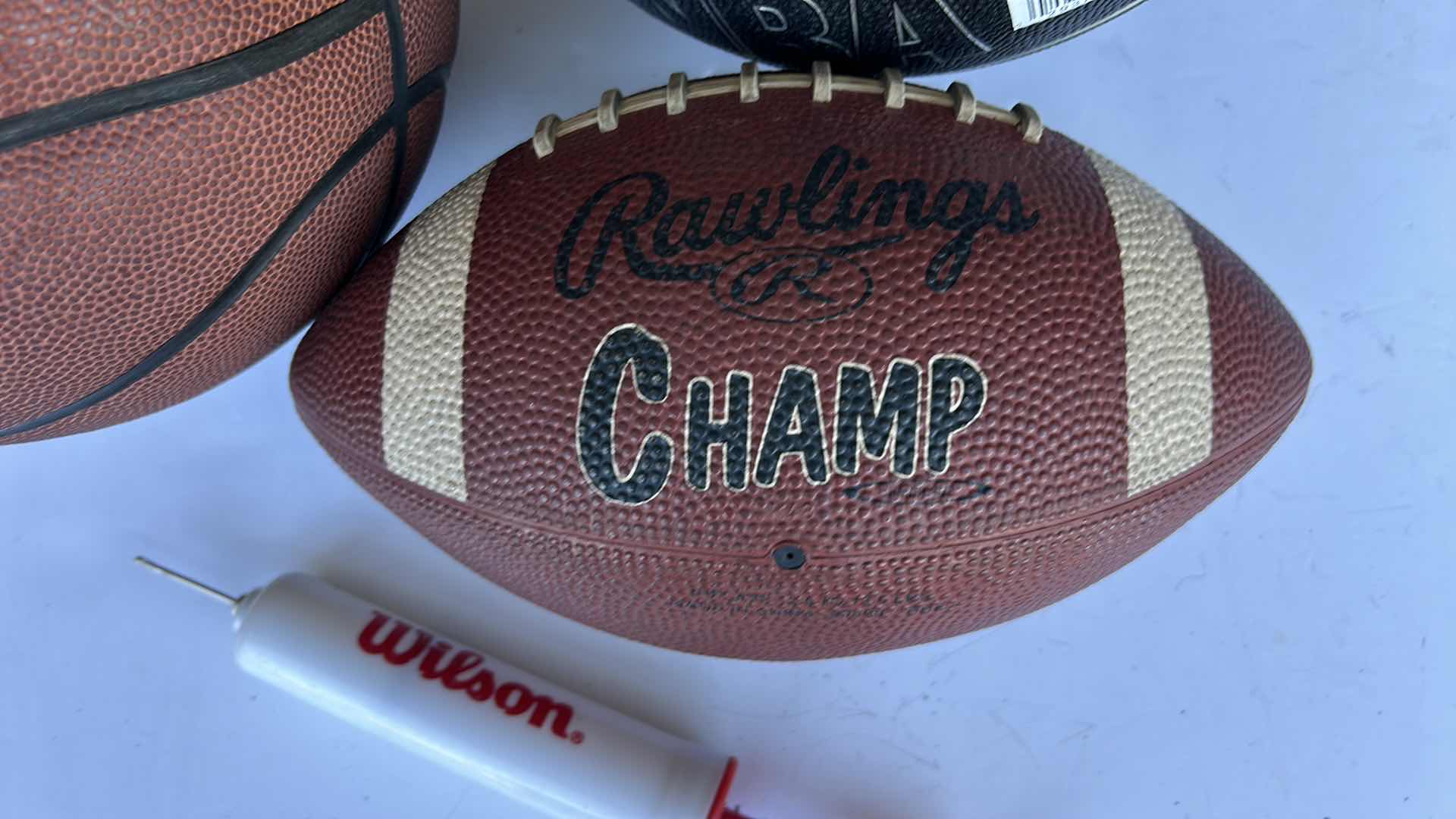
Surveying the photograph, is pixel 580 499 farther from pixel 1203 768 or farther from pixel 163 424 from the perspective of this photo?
pixel 1203 768

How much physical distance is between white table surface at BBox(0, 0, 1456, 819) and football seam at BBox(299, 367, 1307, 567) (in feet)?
1.15

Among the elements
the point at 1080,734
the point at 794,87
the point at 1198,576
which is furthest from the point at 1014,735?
the point at 794,87

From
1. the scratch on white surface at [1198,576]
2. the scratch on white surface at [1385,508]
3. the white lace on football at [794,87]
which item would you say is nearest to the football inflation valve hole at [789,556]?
the white lace on football at [794,87]

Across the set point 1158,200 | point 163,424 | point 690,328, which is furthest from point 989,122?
point 163,424

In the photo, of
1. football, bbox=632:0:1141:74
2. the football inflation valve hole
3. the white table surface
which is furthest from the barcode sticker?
the football inflation valve hole

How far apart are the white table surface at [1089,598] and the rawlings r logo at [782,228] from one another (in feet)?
1.42

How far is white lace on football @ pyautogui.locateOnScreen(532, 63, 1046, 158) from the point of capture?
2.50 feet

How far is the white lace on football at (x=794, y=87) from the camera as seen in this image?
0.76 m

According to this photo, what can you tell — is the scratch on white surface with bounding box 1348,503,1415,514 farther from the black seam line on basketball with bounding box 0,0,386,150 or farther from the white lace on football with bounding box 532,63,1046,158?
the black seam line on basketball with bounding box 0,0,386,150

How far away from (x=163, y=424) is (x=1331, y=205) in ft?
4.36

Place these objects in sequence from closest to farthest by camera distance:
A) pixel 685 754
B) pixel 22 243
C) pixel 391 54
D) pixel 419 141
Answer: pixel 22 243
pixel 391 54
pixel 419 141
pixel 685 754

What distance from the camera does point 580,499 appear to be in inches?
27.6

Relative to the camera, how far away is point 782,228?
0.68 metres

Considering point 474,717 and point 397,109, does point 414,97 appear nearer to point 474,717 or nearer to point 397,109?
point 397,109
